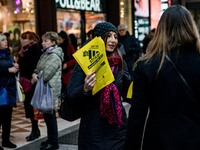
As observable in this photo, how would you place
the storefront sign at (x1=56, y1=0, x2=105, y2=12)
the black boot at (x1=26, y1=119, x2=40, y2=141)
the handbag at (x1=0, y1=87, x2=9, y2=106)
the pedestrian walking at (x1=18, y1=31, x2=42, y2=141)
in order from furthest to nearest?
the storefront sign at (x1=56, y1=0, x2=105, y2=12) < the black boot at (x1=26, y1=119, x2=40, y2=141) < the pedestrian walking at (x1=18, y1=31, x2=42, y2=141) < the handbag at (x1=0, y1=87, x2=9, y2=106)

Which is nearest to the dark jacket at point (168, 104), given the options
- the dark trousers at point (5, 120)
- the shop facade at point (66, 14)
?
the dark trousers at point (5, 120)

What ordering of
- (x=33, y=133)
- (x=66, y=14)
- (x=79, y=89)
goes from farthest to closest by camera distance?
(x=66, y=14) → (x=33, y=133) → (x=79, y=89)

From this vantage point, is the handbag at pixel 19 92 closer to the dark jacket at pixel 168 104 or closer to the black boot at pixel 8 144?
the black boot at pixel 8 144

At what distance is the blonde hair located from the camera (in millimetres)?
2494

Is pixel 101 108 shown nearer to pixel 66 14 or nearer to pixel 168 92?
pixel 168 92

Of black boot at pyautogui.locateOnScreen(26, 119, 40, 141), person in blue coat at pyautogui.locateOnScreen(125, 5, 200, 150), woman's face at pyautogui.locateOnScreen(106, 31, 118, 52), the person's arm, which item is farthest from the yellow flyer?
black boot at pyautogui.locateOnScreen(26, 119, 40, 141)

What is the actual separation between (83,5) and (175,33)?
1095cm

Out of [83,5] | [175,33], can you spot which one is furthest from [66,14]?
[175,33]

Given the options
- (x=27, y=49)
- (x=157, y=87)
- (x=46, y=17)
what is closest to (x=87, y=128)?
(x=157, y=87)

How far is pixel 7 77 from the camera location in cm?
664

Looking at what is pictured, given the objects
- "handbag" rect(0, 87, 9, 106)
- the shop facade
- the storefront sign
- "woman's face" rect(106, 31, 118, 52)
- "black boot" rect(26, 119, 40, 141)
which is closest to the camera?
"woman's face" rect(106, 31, 118, 52)

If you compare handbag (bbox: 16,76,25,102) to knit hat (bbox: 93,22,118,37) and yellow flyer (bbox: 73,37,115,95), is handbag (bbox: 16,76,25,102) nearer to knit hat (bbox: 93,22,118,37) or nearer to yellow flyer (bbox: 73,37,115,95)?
knit hat (bbox: 93,22,118,37)

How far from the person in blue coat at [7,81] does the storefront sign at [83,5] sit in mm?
5427

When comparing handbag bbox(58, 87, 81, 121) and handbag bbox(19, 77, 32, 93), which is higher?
handbag bbox(58, 87, 81, 121)
